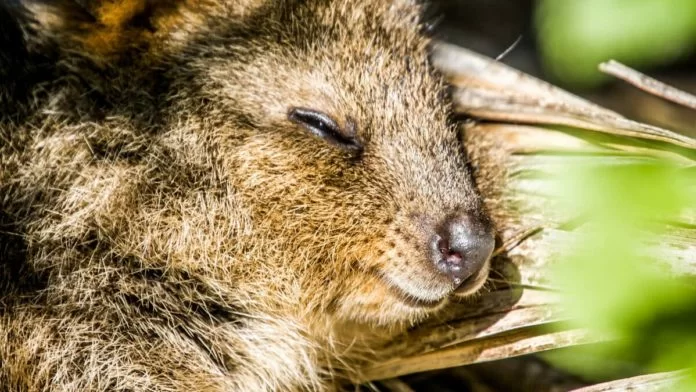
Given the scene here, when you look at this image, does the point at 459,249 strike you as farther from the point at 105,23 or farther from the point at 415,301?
the point at 105,23

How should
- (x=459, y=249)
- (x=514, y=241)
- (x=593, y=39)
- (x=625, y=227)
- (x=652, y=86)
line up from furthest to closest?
(x=514, y=241), (x=593, y=39), (x=652, y=86), (x=459, y=249), (x=625, y=227)

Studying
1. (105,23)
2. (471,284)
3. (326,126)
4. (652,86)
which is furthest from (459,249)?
(105,23)

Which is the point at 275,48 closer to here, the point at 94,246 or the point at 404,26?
the point at 404,26

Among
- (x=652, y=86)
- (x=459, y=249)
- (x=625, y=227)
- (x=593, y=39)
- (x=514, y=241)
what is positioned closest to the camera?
(x=625, y=227)

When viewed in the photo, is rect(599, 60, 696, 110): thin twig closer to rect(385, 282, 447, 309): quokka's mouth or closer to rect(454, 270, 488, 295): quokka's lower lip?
rect(454, 270, 488, 295): quokka's lower lip

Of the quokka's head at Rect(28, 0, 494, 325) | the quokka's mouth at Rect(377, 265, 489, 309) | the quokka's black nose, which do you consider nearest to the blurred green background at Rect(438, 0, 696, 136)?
the quokka's head at Rect(28, 0, 494, 325)

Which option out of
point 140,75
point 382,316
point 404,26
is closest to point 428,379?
point 382,316

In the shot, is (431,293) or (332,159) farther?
(332,159)

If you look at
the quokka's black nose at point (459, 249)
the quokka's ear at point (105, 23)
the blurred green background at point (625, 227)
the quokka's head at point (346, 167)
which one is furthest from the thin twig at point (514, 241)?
the quokka's ear at point (105, 23)
